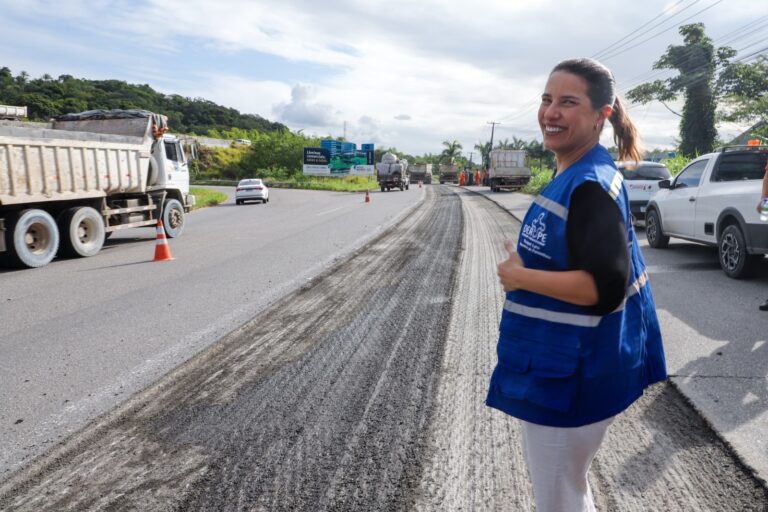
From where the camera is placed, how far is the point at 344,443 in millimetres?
3246

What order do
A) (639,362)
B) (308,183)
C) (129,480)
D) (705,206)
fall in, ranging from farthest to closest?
(308,183), (705,206), (129,480), (639,362)

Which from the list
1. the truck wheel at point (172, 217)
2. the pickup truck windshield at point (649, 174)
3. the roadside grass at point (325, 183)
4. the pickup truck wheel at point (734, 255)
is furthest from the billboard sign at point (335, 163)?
the pickup truck wheel at point (734, 255)

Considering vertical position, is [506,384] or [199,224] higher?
[506,384]

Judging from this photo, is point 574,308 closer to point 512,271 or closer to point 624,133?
point 512,271

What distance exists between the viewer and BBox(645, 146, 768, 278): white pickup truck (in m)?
7.55

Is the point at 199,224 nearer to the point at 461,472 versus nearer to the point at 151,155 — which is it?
the point at 151,155

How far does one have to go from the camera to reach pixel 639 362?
1.66 metres

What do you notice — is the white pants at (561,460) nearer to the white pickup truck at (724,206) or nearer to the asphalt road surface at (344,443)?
the asphalt road surface at (344,443)

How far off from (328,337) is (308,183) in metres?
45.4

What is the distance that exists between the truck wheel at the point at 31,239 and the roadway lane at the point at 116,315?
0.83 feet

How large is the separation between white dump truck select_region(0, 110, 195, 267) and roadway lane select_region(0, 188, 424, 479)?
525mm

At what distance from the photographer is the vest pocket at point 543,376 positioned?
1533 mm

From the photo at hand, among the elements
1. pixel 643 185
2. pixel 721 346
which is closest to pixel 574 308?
pixel 721 346

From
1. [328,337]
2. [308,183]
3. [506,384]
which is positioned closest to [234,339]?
[328,337]
